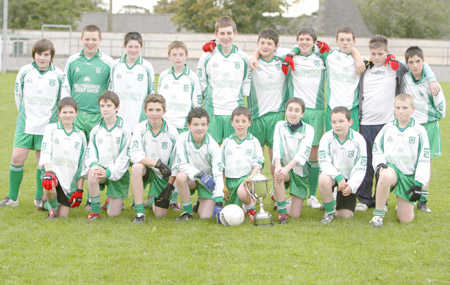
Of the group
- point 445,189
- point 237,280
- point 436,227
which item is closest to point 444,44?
point 445,189

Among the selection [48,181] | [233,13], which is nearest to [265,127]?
[48,181]

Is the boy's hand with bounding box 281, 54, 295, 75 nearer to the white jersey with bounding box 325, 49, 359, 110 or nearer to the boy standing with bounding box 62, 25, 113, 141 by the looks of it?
the white jersey with bounding box 325, 49, 359, 110

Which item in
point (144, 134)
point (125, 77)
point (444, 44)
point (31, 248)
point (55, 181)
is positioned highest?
point (444, 44)

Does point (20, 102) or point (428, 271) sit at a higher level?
point (20, 102)

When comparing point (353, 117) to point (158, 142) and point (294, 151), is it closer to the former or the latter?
point (294, 151)

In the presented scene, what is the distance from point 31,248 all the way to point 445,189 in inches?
200

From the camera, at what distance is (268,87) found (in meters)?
6.46

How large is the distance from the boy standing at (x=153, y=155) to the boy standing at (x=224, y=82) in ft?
1.96

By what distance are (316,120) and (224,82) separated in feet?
3.53

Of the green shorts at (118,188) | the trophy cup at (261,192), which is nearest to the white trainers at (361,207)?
the trophy cup at (261,192)

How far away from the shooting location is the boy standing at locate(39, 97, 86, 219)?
5.76m

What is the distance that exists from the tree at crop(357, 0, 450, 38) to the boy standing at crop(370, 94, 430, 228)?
33.8 metres

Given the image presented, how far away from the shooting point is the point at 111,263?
440 centimetres

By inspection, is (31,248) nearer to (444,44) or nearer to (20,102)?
(20,102)
